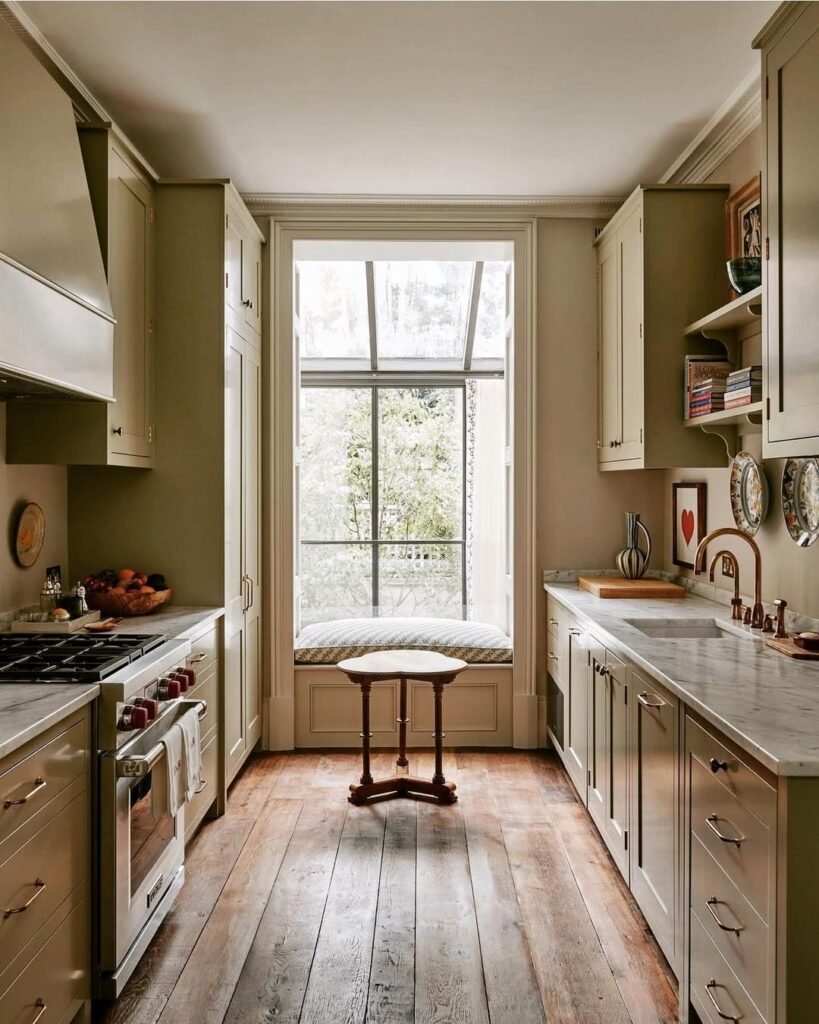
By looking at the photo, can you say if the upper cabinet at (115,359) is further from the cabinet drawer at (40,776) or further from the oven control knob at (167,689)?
the cabinet drawer at (40,776)

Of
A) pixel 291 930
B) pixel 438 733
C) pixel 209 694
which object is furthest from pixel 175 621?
pixel 438 733

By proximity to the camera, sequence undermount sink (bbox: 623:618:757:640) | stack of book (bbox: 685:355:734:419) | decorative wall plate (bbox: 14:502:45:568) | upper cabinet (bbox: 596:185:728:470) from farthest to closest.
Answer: upper cabinet (bbox: 596:185:728:470), stack of book (bbox: 685:355:734:419), undermount sink (bbox: 623:618:757:640), decorative wall plate (bbox: 14:502:45:568)

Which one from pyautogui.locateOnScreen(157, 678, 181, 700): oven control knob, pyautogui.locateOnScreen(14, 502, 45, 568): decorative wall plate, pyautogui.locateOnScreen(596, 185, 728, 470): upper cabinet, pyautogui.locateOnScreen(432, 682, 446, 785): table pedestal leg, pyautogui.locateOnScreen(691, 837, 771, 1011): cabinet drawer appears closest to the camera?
pyautogui.locateOnScreen(691, 837, 771, 1011): cabinet drawer

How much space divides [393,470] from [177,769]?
3.46m

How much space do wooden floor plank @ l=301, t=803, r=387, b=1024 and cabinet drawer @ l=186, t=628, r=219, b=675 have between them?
0.88 meters

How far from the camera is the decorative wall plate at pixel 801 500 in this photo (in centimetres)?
257

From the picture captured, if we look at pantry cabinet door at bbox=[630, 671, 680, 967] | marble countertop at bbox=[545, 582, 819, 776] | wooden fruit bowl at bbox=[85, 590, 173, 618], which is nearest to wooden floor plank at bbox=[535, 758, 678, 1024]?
pantry cabinet door at bbox=[630, 671, 680, 967]

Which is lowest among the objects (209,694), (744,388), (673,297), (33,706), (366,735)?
(366,735)

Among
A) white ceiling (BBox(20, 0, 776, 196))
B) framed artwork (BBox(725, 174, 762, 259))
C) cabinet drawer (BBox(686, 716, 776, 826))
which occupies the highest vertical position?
white ceiling (BBox(20, 0, 776, 196))

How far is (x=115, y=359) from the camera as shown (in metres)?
2.94

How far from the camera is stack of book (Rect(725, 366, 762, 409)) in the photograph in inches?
109

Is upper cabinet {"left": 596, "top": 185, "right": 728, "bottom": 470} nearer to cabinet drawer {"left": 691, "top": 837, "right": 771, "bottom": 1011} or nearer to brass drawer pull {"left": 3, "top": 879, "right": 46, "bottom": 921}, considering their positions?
cabinet drawer {"left": 691, "top": 837, "right": 771, "bottom": 1011}

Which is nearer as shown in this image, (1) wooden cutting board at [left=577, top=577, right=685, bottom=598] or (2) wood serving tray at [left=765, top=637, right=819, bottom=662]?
(2) wood serving tray at [left=765, top=637, right=819, bottom=662]

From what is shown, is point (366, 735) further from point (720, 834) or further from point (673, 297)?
point (673, 297)
